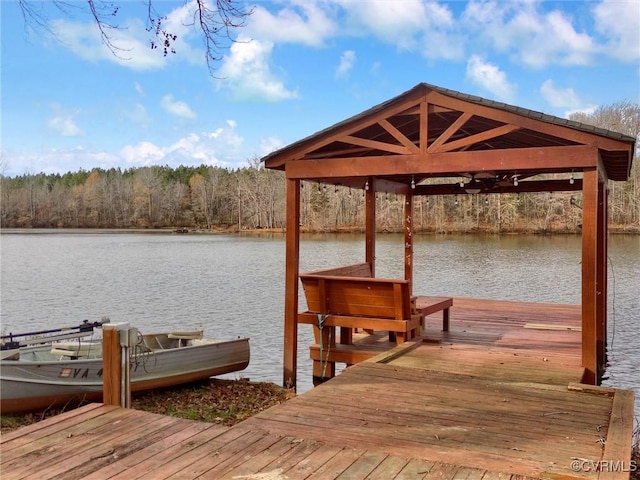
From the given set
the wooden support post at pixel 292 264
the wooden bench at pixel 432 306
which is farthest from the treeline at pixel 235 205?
the wooden support post at pixel 292 264

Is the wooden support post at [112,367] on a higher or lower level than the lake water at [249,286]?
higher

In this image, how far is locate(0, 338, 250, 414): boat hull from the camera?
7402 millimetres

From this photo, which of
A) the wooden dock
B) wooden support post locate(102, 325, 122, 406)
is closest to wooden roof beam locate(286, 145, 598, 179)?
the wooden dock

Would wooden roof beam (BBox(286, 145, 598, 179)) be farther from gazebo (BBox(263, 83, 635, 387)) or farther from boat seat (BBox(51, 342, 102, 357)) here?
boat seat (BBox(51, 342, 102, 357))

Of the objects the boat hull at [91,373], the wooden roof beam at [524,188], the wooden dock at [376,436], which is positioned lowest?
the boat hull at [91,373]

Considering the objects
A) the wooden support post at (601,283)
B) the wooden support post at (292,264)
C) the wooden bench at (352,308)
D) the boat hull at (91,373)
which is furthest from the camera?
the wooden support post at (601,283)

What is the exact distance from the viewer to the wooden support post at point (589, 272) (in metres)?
6.05

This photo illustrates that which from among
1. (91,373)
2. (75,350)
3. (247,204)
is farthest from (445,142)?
(247,204)

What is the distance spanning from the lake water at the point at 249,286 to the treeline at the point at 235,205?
→ 13980mm

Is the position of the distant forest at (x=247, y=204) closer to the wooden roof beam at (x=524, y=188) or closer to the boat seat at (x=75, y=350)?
the wooden roof beam at (x=524, y=188)

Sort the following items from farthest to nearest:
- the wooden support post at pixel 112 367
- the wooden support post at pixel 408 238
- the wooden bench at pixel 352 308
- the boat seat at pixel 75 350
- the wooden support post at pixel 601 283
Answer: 1. the wooden support post at pixel 408 238
2. the wooden support post at pixel 601 283
3. the boat seat at pixel 75 350
4. the wooden bench at pixel 352 308
5. the wooden support post at pixel 112 367

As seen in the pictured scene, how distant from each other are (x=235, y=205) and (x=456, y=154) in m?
69.4

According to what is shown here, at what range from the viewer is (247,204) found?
70500 millimetres

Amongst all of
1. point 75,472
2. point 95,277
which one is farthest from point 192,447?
point 95,277
